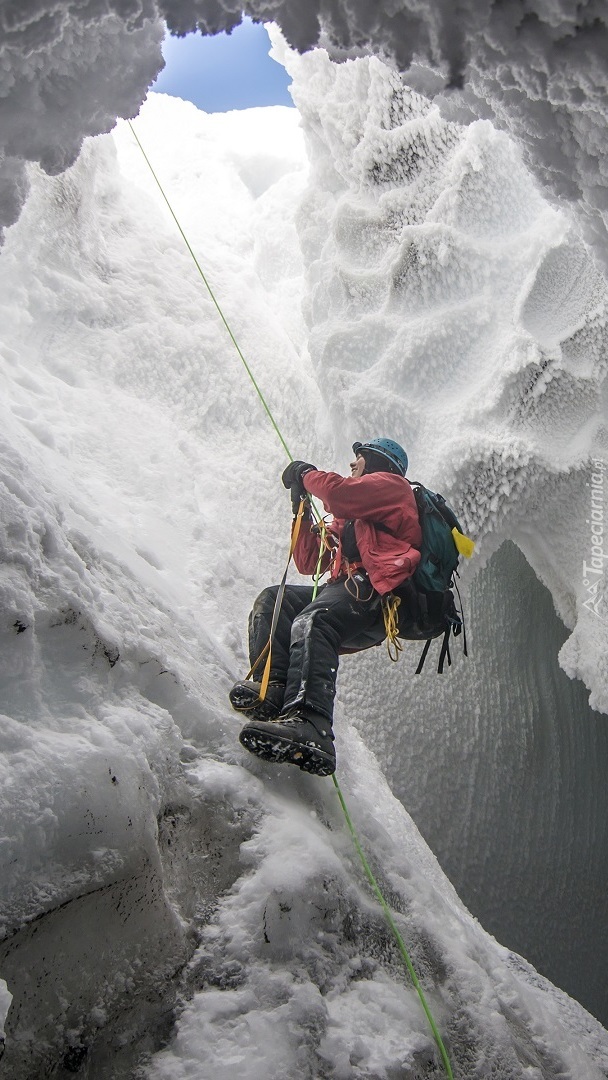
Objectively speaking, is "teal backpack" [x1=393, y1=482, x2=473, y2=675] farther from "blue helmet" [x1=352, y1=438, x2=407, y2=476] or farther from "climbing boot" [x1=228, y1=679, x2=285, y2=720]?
"climbing boot" [x1=228, y1=679, x2=285, y2=720]

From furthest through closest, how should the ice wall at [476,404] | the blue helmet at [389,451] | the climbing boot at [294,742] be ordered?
1. the ice wall at [476,404]
2. the blue helmet at [389,451]
3. the climbing boot at [294,742]

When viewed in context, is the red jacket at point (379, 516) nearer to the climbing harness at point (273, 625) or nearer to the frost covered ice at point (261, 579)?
the climbing harness at point (273, 625)

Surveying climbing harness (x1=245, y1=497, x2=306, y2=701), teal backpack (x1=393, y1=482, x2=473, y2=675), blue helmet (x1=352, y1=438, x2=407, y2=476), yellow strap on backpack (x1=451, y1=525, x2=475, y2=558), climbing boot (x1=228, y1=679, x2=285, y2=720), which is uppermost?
blue helmet (x1=352, y1=438, x2=407, y2=476)

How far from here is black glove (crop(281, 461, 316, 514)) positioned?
2.53m

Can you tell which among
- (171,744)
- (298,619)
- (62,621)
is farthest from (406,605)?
(62,621)

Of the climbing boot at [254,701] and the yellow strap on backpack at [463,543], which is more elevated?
the yellow strap on backpack at [463,543]

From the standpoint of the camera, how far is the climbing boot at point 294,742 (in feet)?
6.47

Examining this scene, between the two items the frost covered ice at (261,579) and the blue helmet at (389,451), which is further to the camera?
the blue helmet at (389,451)

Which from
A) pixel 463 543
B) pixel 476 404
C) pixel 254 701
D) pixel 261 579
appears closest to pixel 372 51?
pixel 463 543

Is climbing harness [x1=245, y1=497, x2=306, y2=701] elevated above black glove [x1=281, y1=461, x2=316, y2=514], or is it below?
below

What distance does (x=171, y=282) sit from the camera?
14.2ft

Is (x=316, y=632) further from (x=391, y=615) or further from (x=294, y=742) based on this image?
(x=294, y=742)

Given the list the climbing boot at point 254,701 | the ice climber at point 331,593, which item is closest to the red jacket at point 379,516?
the ice climber at point 331,593

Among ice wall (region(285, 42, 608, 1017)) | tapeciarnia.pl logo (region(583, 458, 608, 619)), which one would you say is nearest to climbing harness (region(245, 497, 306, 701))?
ice wall (region(285, 42, 608, 1017))
